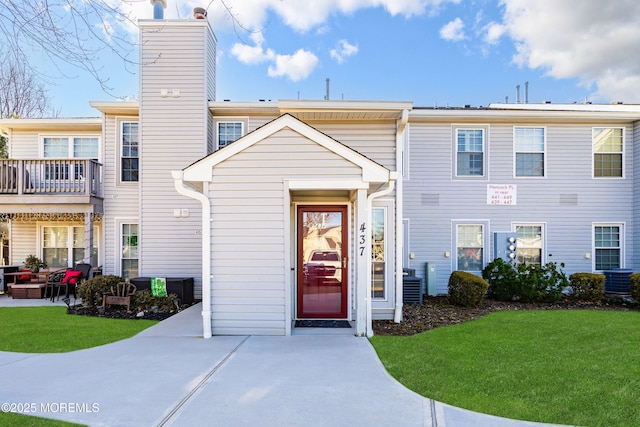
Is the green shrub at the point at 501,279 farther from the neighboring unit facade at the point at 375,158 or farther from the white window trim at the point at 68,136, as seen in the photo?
the white window trim at the point at 68,136

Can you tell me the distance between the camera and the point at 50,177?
10797 millimetres

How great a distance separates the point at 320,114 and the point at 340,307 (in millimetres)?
4089

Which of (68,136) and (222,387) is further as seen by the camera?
(68,136)

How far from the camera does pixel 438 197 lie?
10.8 meters

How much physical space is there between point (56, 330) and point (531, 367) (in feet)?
24.7

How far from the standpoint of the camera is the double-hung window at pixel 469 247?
1080 cm

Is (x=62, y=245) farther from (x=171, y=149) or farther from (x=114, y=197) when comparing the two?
(x=171, y=149)

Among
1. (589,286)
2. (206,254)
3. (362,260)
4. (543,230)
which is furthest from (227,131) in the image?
(589,286)

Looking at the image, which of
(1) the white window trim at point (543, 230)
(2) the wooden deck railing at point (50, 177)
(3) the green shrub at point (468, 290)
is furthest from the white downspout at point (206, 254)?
(1) the white window trim at point (543, 230)

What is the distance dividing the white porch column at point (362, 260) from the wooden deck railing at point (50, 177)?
794cm

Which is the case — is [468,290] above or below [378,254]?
below

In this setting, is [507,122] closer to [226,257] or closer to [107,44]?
[226,257]

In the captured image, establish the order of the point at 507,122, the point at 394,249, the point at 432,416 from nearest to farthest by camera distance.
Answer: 1. the point at 432,416
2. the point at 394,249
3. the point at 507,122

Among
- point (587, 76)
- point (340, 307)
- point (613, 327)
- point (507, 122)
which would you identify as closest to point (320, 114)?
point (340, 307)
